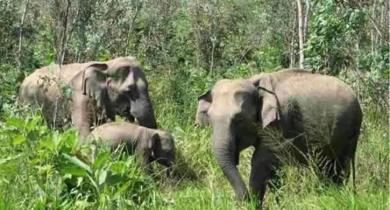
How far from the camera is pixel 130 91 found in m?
10.9

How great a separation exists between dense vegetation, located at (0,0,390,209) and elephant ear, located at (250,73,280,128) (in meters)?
0.52

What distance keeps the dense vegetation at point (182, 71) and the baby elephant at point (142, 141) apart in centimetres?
30

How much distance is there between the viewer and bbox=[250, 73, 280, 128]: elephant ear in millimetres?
8281

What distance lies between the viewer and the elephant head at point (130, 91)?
35.5ft

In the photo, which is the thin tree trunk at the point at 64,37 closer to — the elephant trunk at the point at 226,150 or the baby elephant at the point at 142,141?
the baby elephant at the point at 142,141

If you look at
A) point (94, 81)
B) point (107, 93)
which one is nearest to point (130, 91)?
point (107, 93)

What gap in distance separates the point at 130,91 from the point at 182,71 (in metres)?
3.07

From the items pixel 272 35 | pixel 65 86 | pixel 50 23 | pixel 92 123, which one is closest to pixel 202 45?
pixel 272 35

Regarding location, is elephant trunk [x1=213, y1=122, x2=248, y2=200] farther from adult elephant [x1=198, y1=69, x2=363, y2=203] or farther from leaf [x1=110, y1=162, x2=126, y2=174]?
leaf [x1=110, y1=162, x2=126, y2=174]

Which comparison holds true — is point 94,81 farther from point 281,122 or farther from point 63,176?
point 63,176

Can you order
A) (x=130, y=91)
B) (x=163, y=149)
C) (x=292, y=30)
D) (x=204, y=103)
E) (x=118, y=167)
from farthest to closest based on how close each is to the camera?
(x=292, y=30)
(x=130, y=91)
(x=163, y=149)
(x=204, y=103)
(x=118, y=167)

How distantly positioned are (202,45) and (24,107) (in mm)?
6372

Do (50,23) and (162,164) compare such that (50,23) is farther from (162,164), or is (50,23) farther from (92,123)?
(162,164)

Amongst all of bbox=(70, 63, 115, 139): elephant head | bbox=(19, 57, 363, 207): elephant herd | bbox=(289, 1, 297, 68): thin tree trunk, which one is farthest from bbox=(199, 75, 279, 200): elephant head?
bbox=(289, 1, 297, 68): thin tree trunk
